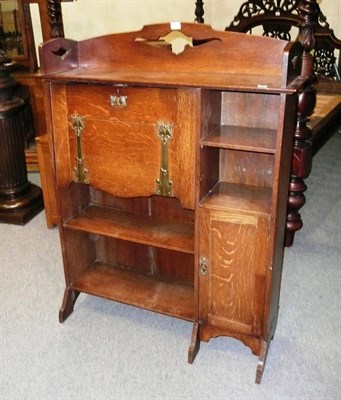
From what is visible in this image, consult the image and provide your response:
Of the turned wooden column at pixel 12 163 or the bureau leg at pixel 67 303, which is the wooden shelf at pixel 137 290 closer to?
the bureau leg at pixel 67 303

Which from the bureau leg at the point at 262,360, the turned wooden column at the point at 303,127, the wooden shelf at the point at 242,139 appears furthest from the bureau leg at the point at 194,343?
the turned wooden column at the point at 303,127

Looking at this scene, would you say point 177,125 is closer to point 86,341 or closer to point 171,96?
point 171,96

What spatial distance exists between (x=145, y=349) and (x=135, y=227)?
0.53 metres

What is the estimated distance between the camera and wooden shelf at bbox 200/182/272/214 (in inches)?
70.0

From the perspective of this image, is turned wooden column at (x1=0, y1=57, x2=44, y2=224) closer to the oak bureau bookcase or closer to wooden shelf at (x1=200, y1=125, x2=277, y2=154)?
the oak bureau bookcase

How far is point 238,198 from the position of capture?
1.86m

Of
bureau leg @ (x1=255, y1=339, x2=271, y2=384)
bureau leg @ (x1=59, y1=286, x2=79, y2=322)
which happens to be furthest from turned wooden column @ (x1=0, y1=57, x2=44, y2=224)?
bureau leg @ (x1=255, y1=339, x2=271, y2=384)

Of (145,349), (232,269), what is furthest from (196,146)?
(145,349)

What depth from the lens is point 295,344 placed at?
6.96 feet

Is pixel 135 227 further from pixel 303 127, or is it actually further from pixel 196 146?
pixel 303 127

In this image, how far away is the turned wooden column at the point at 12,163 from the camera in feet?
10.4

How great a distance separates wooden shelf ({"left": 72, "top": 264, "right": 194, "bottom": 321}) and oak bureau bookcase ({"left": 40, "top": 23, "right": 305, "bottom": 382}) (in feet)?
0.03

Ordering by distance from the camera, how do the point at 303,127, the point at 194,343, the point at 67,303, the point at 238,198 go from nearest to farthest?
the point at 238,198 < the point at 194,343 < the point at 67,303 < the point at 303,127

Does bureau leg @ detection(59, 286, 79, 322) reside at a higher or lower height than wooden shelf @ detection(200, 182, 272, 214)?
lower
